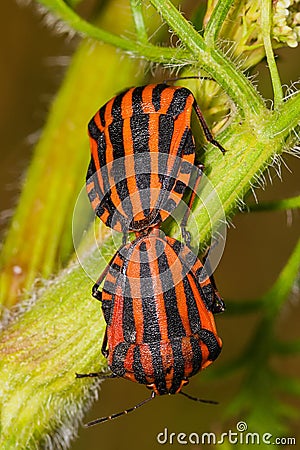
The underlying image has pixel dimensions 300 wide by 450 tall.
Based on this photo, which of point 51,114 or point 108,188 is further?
point 51,114

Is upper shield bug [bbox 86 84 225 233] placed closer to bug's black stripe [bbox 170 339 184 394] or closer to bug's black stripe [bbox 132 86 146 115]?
bug's black stripe [bbox 132 86 146 115]

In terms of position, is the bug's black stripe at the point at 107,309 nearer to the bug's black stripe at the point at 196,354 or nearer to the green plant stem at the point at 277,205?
the bug's black stripe at the point at 196,354

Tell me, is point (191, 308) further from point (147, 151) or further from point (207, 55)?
point (207, 55)

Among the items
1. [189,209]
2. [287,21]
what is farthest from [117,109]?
[287,21]

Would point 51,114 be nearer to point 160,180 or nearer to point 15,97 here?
point 160,180

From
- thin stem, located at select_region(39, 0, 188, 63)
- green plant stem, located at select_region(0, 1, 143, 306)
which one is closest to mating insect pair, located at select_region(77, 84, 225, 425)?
thin stem, located at select_region(39, 0, 188, 63)

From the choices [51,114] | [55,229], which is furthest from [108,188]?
[51,114]
